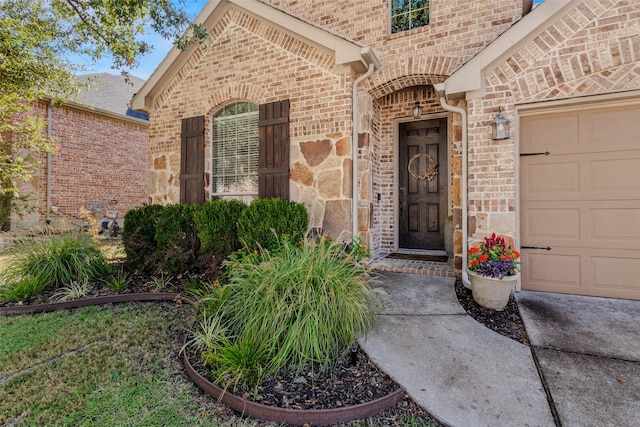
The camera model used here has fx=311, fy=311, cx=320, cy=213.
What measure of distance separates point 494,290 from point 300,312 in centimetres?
221

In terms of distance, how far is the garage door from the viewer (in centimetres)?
353

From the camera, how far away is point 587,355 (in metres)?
2.41

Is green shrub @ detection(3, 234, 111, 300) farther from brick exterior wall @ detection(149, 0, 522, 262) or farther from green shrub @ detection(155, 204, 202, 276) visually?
brick exterior wall @ detection(149, 0, 522, 262)

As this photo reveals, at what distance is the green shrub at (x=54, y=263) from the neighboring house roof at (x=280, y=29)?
312 centimetres

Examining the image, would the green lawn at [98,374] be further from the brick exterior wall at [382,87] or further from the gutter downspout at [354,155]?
the brick exterior wall at [382,87]

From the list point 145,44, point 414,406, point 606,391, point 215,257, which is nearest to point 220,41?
point 145,44

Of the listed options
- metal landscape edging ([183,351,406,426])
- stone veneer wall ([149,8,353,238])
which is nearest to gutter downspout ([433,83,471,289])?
stone veneer wall ([149,8,353,238])

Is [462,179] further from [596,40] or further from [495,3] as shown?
[495,3]

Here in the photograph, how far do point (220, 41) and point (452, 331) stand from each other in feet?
19.4

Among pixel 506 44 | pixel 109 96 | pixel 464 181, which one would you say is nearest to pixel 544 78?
pixel 506 44

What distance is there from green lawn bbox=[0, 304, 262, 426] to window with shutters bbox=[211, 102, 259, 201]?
2.66 m

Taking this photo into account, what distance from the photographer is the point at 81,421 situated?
1.80 m

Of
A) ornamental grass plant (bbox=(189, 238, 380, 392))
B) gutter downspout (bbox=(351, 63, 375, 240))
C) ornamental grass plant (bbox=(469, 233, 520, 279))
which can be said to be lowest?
ornamental grass plant (bbox=(189, 238, 380, 392))

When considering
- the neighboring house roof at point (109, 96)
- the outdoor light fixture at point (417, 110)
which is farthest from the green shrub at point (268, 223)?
the neighboring house roof at point (109, 96)
